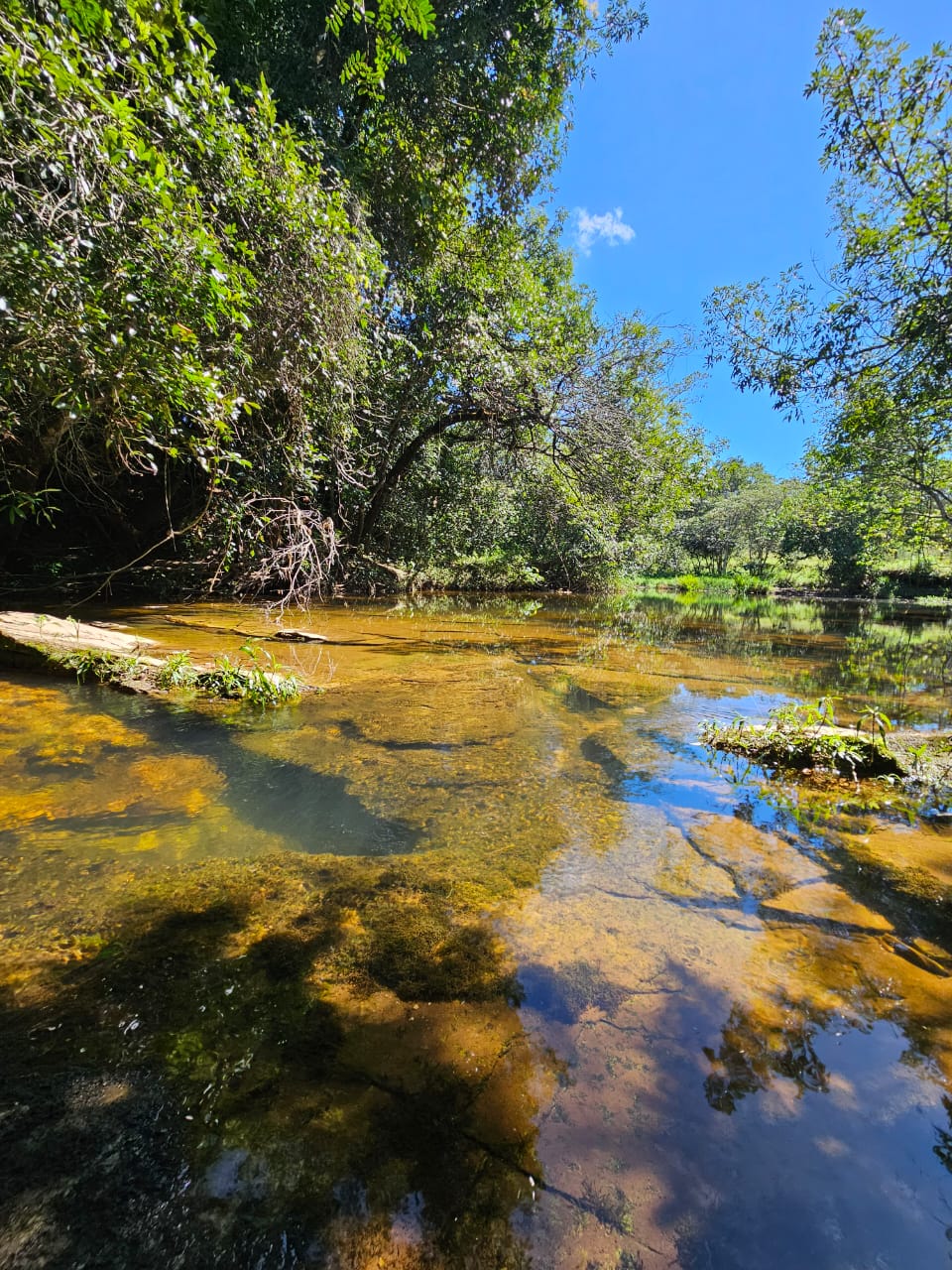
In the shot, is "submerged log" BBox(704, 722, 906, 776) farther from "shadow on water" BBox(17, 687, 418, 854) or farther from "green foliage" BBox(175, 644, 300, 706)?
"green foliage" BBox(175, 644, 300, 706)

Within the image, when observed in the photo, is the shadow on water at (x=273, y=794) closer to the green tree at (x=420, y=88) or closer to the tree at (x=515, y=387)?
the tree at (x=515, y=387)

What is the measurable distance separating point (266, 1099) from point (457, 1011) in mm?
597

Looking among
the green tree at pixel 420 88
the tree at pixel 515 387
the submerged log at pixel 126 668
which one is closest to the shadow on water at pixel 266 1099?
the submerged log at pixel 126 668

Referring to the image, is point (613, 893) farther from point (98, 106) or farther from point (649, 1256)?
point (98, 106)

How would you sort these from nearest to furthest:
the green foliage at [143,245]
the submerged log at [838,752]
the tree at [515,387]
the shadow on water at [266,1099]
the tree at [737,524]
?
the shadow on water at [266,1099] < the green foliage at [143,245] < the submerged log at [838,752] < the tree at [515,387] < the tree at [737,524]

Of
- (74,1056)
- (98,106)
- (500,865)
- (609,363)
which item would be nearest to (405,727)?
(500,865)

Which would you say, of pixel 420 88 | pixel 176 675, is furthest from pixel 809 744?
pixel 420 88

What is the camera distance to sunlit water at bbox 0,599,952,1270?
3.79 ft

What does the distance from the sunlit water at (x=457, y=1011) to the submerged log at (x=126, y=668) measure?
1010 mm

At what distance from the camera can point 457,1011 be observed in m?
1.70

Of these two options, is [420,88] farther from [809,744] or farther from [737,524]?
[737,524]

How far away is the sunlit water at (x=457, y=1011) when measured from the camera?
1.15m

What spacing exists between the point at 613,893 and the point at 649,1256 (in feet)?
4.29

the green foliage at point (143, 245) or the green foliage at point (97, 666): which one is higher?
the green foliage at point (143, 245)
